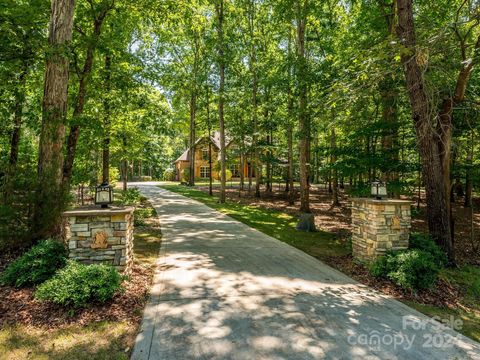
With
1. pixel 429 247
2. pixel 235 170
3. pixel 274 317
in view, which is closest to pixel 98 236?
pixel 274 317

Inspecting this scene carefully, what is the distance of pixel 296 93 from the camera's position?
1115 cm

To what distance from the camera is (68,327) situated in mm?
3523

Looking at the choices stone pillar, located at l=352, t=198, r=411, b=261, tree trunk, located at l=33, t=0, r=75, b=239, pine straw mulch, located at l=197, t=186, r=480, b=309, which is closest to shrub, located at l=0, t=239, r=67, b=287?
tree trunk, located at l=33, t=0, r=75, b=239

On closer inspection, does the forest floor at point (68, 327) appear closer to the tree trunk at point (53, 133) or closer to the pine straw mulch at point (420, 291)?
the tree trunk at point (53, 133)

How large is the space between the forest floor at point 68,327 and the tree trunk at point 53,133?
1627 millimetres

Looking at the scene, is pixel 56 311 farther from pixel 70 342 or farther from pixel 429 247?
pixel 429 247

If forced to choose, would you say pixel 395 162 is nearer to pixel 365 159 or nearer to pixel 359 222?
pixel 365 159

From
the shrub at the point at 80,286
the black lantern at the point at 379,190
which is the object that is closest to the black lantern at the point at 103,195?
the shrub at the point at 80,286

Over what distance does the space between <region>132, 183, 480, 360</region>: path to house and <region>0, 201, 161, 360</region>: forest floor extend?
0.23 metres

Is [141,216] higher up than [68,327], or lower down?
higher up

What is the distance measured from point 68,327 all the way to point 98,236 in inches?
53.4

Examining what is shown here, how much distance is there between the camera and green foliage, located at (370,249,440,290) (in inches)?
194

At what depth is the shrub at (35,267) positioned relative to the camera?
4414mm

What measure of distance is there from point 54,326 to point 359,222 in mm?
5519
